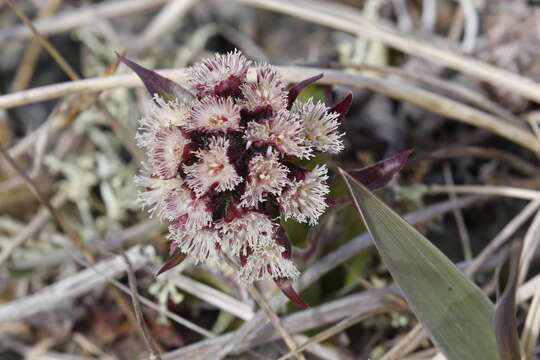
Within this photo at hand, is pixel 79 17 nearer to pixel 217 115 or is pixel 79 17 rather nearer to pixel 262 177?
pixel 217 115

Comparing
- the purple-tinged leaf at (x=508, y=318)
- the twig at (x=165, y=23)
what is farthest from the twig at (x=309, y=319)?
the twig at (x=165, y=23)

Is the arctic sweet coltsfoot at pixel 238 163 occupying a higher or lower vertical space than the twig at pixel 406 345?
higher

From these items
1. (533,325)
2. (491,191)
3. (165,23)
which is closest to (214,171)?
(533,325)

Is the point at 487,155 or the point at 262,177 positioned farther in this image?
the point at 487,155

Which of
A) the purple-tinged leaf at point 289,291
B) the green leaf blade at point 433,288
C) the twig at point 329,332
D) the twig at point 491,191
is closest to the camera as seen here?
the green leaf blade at point 433,288

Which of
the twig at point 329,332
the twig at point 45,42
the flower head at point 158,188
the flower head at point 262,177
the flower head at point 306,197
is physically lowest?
the twig at point 329,332

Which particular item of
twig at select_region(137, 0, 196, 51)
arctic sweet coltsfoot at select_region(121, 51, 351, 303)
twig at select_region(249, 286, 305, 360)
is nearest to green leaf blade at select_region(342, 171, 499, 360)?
arctic sweet coltsfoot at select_region(121, 51, 351, 303)

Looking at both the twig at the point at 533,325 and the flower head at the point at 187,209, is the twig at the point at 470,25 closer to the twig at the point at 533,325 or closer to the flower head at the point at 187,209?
the twig at the point at 533,325

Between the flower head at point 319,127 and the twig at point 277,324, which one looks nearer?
the flower head at point 319,127

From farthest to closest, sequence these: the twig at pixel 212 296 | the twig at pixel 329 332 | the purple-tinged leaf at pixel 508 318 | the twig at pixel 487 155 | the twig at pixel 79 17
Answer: the twig at pixel 79 17 → the twig at pixel 487 155 → the twig at pixel 212 296 → the twig at pixel 329 332 → the purple-tinged leaf at pixel 508 318
